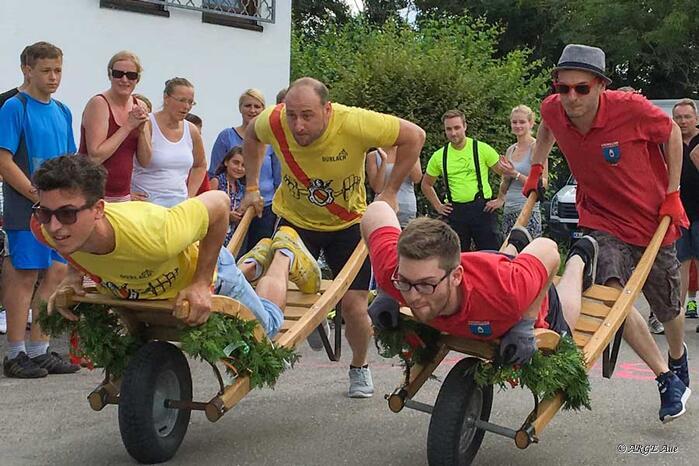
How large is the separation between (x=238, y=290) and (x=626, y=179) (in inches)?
90.1

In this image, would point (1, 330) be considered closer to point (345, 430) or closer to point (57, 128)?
point (57, 128)

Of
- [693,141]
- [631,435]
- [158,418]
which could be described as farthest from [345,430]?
[693,141]

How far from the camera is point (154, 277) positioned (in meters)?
4.55

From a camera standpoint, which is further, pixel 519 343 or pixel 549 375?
pixel 549 375

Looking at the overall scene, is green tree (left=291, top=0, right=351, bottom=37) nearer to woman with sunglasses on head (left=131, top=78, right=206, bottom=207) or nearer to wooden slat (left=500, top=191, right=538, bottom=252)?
woman with sunglasses on head (left=131, top=78, right=206, bottom=207)

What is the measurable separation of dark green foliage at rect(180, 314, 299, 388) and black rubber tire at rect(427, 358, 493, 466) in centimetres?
84

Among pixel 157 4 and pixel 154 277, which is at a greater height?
pixel 157 4

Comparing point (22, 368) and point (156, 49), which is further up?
point (156, 49)

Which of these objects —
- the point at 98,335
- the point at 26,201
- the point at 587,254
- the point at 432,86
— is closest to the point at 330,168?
the point at 587,254

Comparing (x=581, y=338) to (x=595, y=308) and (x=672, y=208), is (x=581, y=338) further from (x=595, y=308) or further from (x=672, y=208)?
(x=672, y=208)

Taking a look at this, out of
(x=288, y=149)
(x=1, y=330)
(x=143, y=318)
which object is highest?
(x=288, y=149)

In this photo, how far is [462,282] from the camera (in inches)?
171

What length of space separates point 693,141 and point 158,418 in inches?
237

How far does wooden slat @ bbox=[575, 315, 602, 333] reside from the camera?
5402 mm
